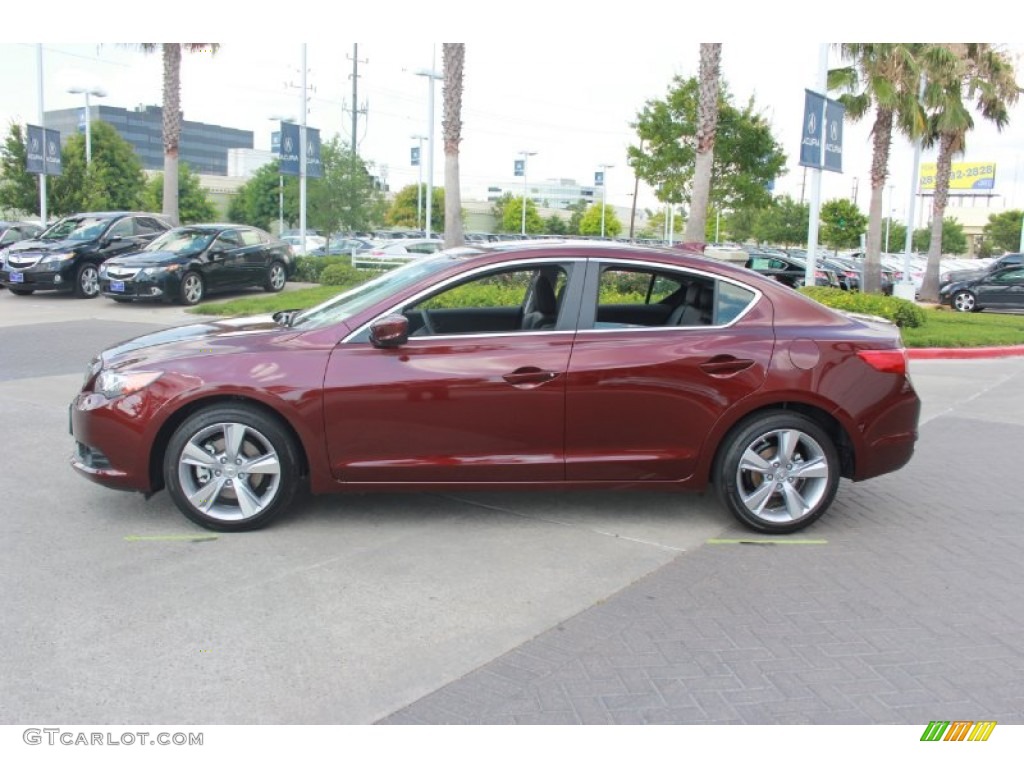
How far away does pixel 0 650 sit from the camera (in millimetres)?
3783

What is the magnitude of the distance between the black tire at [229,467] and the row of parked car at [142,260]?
44.3 ft

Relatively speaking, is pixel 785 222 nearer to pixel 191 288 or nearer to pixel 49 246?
pixel 191 288

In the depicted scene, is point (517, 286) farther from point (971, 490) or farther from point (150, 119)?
point (150, 119)

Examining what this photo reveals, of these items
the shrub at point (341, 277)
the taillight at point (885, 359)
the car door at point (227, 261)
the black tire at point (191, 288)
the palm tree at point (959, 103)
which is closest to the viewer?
the taillight at point (885, 359)

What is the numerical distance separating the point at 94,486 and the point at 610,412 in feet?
11.4

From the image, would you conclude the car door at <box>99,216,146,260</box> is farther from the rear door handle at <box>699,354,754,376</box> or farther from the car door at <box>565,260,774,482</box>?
the rear door handle at <box>699,354,754,376</box>

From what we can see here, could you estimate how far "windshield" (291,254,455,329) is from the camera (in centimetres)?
539

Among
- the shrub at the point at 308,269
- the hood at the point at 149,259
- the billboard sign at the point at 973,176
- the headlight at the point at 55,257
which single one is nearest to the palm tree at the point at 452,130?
the shrub at the point at 308,269

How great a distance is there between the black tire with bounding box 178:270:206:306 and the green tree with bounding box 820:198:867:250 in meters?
55.3

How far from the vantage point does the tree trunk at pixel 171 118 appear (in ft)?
78.5

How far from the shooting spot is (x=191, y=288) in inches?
717

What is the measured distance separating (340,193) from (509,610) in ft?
94.6

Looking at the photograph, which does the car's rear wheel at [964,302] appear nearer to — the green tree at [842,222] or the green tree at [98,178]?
the green tree at [98,178]

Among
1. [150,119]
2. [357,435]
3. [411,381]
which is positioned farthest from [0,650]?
[150,119]
